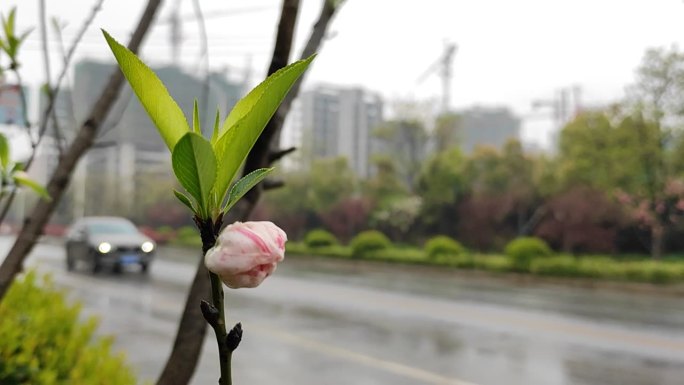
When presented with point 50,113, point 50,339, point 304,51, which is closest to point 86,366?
point 50,339

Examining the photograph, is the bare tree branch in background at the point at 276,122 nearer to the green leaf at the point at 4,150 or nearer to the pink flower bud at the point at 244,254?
the green leaf at the point at 4,150

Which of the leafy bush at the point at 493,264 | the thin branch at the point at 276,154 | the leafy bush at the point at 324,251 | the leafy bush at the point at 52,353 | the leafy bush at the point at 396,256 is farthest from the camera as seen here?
the leafy bush at the point at 324,251

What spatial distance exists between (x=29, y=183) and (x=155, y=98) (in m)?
A: 1.32

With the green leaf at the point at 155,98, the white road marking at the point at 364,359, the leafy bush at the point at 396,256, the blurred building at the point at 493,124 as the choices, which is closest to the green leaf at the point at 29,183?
the green leaf at the point at 155,98

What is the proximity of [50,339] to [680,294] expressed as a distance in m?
14.5

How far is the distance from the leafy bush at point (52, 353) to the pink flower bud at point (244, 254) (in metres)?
1.94

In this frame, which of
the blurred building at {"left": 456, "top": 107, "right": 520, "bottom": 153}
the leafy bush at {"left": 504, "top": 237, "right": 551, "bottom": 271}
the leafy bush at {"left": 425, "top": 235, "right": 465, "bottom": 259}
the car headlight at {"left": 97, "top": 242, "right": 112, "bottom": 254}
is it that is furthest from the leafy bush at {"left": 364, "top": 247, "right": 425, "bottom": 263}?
the blurred building at {"left": 456, "top": 107, "right": 520, "bottom": 153}

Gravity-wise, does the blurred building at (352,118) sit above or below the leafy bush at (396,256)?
above

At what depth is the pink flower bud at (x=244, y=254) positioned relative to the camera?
727 millimetres

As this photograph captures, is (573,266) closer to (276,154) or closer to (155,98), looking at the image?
(276,154)

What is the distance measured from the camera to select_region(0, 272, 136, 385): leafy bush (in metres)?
2.41

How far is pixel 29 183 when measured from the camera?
1.95 metres

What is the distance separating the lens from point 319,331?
9.58m

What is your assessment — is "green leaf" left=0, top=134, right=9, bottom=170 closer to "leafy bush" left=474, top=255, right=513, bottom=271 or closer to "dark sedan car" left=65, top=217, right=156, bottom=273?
"dark sedan car" left=65, top=217, right=156, bottom=273
